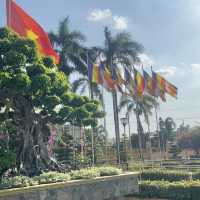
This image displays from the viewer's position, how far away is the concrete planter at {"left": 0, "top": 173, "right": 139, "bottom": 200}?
526 inches

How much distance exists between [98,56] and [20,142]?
17939 millimetres

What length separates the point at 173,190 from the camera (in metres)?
15.8

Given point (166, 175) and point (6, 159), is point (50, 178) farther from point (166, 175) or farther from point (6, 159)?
point (166, 175)

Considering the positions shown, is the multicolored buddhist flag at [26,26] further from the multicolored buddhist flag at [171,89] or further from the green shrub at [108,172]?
the multicolored buddhist flag at [171,89]

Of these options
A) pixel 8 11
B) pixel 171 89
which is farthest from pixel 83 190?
pixel 171 89

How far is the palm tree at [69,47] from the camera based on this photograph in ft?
108

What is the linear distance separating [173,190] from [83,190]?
3.36m

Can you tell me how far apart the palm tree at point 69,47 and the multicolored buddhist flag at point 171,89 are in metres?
6.93

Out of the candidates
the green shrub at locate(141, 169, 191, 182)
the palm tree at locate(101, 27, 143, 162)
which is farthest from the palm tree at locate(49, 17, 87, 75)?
the green shrub at locate(141, 169, 191, 182)

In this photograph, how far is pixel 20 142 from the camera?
707 inches

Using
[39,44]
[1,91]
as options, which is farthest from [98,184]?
[39,44]

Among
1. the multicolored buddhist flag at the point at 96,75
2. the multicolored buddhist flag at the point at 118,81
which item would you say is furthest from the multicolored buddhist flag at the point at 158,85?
the multicolored buddhist flag at the point at 96,75

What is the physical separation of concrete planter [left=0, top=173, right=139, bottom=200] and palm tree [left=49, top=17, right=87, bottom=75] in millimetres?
16356

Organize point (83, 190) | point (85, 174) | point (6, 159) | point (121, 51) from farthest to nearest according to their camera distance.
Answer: point (121, 51) < point (85, 174) < point (83, 190) < point (6, 159)
